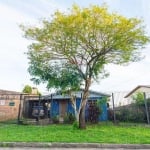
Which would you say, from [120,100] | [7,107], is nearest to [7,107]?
[7,107]

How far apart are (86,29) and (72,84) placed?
3.52m

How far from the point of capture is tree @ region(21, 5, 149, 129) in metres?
13.6

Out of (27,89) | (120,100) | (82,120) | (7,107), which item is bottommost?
(82,120)

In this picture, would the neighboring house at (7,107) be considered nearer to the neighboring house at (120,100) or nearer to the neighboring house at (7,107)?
the neighboring house at (7,107)

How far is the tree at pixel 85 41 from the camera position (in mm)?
13586

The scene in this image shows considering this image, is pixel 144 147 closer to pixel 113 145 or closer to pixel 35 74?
pixel 113 145

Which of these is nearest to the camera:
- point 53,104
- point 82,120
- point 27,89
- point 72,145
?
point 72,145

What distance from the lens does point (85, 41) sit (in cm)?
1401

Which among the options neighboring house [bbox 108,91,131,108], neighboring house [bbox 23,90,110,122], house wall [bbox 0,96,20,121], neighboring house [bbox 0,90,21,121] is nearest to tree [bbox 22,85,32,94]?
neighboring house [bbox 23,90,110,122]

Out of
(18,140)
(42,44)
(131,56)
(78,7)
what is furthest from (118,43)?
(18,140)

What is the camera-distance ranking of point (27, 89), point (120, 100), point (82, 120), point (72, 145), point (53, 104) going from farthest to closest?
point (27, 89) → point (53, 104) → point (120, 100) → point (82, 120) → point (72, 145)

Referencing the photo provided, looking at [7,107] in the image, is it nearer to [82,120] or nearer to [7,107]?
[7,107]

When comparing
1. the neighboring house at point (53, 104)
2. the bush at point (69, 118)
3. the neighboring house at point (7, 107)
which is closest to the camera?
the bush at point (69, 118)

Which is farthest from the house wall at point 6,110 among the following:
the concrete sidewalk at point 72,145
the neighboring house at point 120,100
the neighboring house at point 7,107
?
the concrete sidewalk at point 72,145
